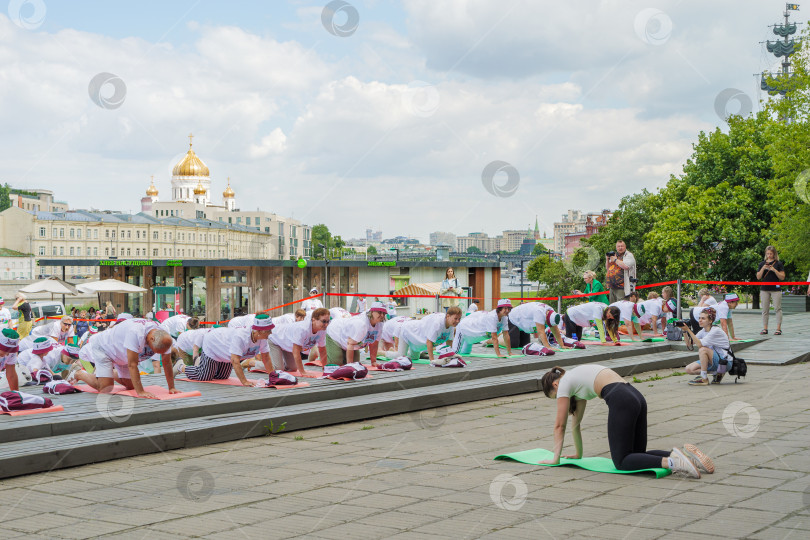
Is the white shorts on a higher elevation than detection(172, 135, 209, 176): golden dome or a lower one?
lower

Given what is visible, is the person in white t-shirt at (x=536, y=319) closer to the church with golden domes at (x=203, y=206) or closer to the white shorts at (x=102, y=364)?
the white shorts at (x=102, y=364)

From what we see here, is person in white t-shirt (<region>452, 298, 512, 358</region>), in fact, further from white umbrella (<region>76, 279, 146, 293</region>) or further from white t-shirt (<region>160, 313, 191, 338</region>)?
white umbrella (<region>76, 279, 146, 293</region>)

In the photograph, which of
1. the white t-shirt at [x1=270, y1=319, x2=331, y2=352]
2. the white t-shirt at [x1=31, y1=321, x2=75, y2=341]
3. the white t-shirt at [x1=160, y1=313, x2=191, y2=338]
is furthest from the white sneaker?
the white t-shirt at [x1=31, y1=321, x2=75, y2=341]

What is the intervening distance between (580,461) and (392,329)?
783 centimetres

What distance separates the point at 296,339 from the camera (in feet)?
41.1

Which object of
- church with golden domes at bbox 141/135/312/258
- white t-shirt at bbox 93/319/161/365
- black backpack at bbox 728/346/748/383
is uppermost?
church with golden domes at bbox 141/135/312/258

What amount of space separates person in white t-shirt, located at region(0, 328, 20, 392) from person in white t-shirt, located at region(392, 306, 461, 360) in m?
6.82

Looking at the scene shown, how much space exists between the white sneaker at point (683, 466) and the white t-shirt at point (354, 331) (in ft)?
21.9

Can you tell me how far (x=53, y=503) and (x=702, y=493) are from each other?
205 inches

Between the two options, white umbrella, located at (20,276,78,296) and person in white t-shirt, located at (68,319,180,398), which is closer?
person in white t-shirt, located at (68,319,180,398)

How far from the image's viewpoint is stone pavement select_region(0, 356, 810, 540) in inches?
220

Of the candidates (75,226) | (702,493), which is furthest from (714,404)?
(75,226)

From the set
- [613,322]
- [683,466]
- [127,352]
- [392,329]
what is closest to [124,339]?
[127,352]

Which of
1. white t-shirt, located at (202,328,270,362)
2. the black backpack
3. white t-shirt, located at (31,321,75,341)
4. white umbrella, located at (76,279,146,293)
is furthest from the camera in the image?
white umbrella, located at (76,279,146,293)
